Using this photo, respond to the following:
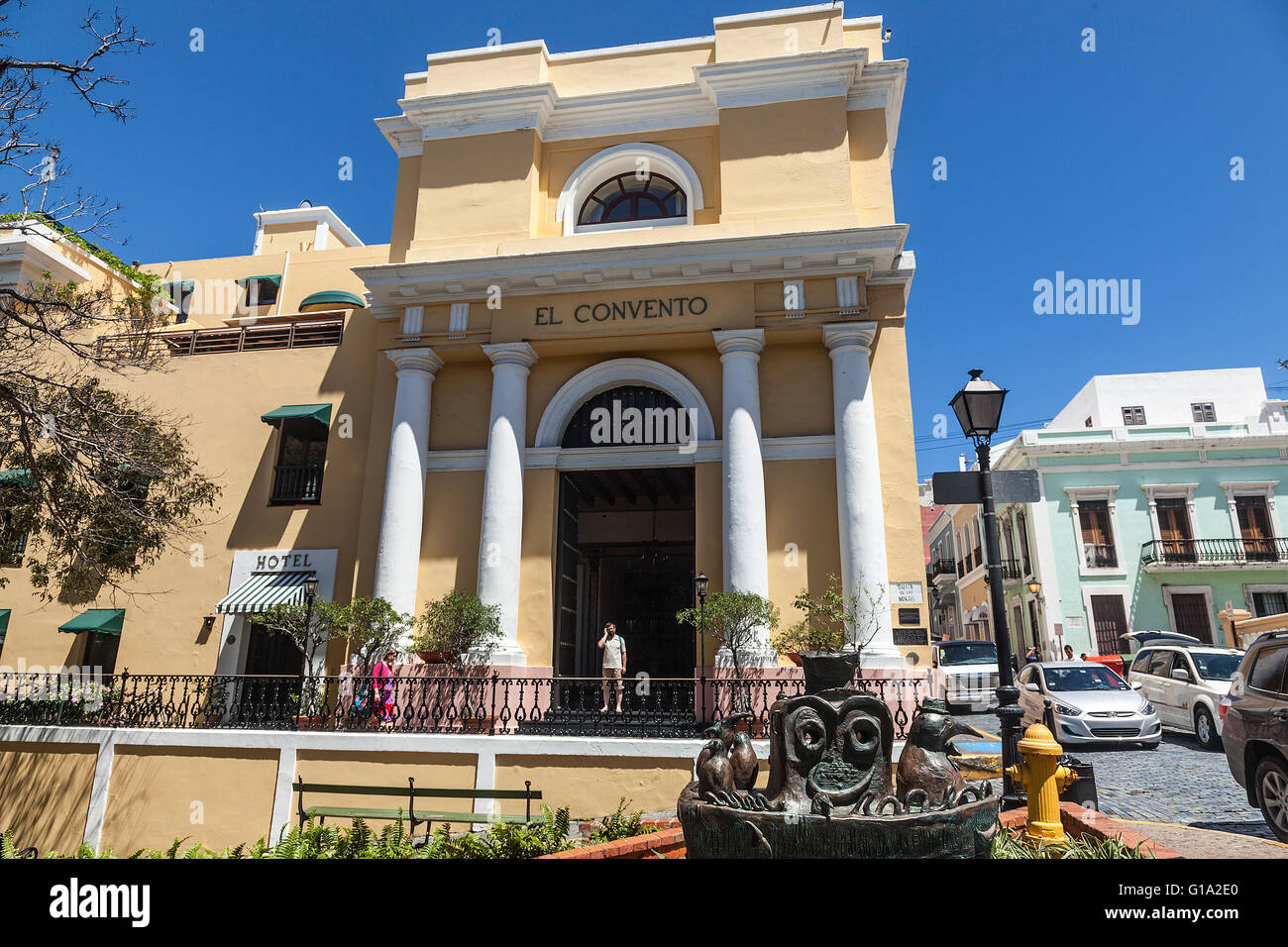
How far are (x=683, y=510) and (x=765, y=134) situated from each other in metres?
8.62

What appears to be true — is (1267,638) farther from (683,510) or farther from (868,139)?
(683,510)

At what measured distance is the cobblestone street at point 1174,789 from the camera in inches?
292

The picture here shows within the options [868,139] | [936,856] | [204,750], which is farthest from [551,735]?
[868,139]

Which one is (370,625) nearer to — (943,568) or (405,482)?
(405,482)

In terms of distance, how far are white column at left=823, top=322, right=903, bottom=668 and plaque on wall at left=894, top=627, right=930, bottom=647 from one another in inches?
7.2

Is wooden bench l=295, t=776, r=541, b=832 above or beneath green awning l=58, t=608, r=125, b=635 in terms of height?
beneath

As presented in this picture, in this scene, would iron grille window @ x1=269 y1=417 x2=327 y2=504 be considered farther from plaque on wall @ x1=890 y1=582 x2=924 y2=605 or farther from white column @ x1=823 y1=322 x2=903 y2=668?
plaque on wall @ x1=890 y1=582 x2=924 y2=605

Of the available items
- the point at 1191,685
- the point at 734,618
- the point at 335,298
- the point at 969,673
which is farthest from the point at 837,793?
the point at 335,298

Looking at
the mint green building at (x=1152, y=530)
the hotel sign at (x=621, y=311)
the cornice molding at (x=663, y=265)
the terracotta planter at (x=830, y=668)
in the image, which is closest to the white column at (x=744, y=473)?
the hotel sign at (x=621, y=311)

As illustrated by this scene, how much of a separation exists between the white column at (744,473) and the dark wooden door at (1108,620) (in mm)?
21335

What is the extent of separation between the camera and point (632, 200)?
15453 millimetres

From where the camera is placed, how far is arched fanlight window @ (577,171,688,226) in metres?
15.2

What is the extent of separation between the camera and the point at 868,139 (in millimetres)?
14086

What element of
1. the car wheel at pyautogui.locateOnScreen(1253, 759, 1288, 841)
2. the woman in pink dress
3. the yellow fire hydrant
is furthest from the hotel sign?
the car wheel at pyautogui.locateOnScreen(1253, 759, 1288, 841)
